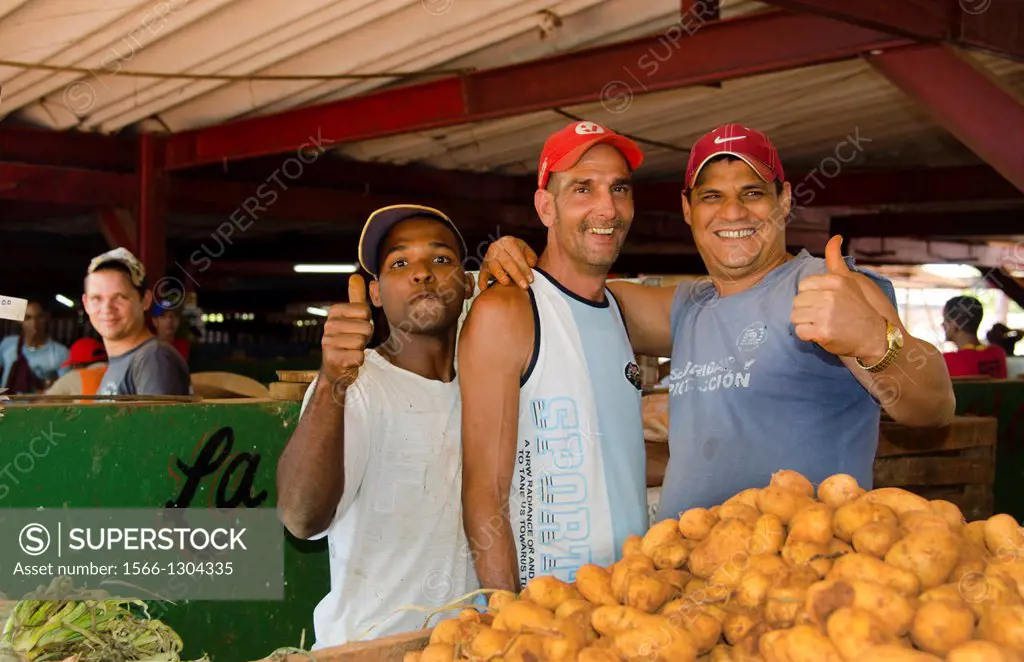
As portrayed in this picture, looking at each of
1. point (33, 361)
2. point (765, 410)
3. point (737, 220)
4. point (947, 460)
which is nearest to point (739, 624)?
point (765, 410)

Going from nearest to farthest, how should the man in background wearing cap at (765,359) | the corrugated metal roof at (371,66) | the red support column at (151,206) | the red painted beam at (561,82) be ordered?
the man in background wearing cap at (765,359)
the red painted beam at (561,82)
the corrugated metal roof at (371,66)
the red support column at (151,206)

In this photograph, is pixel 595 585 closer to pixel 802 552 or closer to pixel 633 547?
pixel 633 547

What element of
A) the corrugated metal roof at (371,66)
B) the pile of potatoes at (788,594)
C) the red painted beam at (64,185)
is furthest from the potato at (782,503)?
the red painted beam at (64,185)

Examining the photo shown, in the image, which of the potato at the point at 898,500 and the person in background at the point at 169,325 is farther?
the person in background at the point at 169,325

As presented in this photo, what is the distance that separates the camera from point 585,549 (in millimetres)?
2475

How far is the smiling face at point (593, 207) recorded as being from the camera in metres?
2.63

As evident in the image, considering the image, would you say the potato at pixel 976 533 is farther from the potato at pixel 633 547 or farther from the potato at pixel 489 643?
the potato at pixel 489 643

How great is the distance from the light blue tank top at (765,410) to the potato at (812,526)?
58cm

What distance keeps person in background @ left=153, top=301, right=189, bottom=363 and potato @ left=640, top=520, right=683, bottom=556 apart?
707 cm

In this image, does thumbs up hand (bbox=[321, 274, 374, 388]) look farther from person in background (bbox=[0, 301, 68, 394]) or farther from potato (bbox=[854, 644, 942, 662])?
person in background (bbox=[0, 301, 68, 394])

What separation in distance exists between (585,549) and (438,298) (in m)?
0.75

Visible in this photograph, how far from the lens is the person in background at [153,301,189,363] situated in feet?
27.7

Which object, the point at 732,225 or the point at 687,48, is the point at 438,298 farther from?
the point at 687,48

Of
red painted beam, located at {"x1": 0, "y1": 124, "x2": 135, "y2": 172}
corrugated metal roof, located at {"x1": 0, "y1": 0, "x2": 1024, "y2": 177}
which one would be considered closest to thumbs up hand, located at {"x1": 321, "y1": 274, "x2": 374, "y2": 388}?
corrugated metal roof, located at {"x1": 0, "y1": 0, "x2": 1024, "y2": 177}
